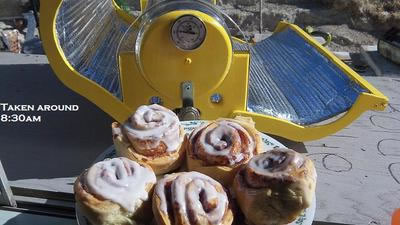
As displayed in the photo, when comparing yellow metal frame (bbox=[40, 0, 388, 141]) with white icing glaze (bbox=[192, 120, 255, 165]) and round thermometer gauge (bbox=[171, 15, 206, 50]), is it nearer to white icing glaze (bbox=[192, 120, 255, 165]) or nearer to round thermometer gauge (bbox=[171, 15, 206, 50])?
round thermometer gauge (bbox=[171, 15, 206, 50])

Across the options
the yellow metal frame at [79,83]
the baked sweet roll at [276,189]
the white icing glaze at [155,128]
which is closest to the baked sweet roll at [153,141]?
the white icing glaze at [155,128]

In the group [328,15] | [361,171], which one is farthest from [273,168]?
[328,15]

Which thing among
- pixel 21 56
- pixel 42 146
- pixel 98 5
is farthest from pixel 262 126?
pixel 21 56

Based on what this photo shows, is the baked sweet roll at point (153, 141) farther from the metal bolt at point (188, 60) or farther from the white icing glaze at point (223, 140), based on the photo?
the metal bolt at point (188, 60)

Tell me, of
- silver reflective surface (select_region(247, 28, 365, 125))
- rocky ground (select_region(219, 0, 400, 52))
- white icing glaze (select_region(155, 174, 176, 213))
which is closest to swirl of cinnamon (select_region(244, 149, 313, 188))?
white icing glaze (select_region(155, 174, 176, 213))

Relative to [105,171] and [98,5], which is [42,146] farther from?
[98,5]

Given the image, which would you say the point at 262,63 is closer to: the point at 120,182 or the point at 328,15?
the point at 120,182

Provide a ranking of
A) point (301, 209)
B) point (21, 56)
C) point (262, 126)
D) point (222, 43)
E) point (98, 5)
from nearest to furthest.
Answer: point (301, 209) → point (222, 43) → point (262, 126) → point (98, 5) → point (21, 56)
